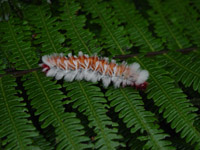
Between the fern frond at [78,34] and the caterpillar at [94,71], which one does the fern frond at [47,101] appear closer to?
the caterpillar at [94,71]

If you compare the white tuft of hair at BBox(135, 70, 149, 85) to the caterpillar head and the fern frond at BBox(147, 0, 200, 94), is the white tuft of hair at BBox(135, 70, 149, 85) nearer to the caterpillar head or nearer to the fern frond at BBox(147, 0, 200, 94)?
the caterpillar head

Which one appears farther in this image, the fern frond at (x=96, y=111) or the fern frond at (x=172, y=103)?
the fern frond at (x=172, y=103)

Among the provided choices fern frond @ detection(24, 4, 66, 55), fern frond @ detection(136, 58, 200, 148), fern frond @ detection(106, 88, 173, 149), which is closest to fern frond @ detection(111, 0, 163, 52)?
fern frond @ detection(136, 58, 200, 148)

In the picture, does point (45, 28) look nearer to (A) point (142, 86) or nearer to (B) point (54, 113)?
(B) point (54, 113)

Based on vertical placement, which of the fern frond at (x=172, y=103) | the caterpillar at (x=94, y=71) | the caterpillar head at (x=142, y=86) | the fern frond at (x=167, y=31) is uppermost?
the fern frond at (x=167, y=31)

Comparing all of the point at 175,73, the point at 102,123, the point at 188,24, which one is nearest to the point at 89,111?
the point at 102,123

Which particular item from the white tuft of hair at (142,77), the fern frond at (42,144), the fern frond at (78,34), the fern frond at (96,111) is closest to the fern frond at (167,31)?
the white tuft of hair at (142,77)

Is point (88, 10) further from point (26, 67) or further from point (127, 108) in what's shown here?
point (127, 108)

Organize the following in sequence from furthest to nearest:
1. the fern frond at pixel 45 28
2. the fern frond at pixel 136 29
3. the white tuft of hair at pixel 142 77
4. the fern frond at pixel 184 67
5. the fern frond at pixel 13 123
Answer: the fern frond at pixel 136 29 → the fern frond at pixel 45 28 → the fern frond at pixel 184 67 → the white tuft of hair at pixel 142 77 → the fern frond at pixel 13 123
